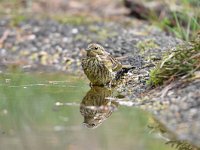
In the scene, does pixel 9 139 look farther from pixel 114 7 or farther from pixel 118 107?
pixel 114 7

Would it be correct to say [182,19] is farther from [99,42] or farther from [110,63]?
[110,63]

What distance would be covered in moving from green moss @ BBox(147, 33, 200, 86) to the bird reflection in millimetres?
463

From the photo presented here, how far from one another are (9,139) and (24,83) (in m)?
2.37

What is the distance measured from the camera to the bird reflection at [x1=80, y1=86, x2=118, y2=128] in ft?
16.1

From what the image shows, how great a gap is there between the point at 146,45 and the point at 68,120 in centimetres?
349

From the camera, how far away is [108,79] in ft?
20.5

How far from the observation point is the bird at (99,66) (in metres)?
6.04

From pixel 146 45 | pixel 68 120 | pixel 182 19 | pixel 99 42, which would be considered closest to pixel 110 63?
pixel 68 120

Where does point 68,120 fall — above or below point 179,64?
below

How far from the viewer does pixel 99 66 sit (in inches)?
239

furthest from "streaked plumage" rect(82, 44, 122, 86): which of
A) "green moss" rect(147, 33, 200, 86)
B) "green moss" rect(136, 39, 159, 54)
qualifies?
"green moss" rect(136, 39, 159, 54)

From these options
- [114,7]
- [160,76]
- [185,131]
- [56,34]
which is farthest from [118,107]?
[114,7]

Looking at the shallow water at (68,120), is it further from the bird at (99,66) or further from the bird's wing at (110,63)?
the bird's wing at (110,63)

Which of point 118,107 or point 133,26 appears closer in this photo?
point 118,107
